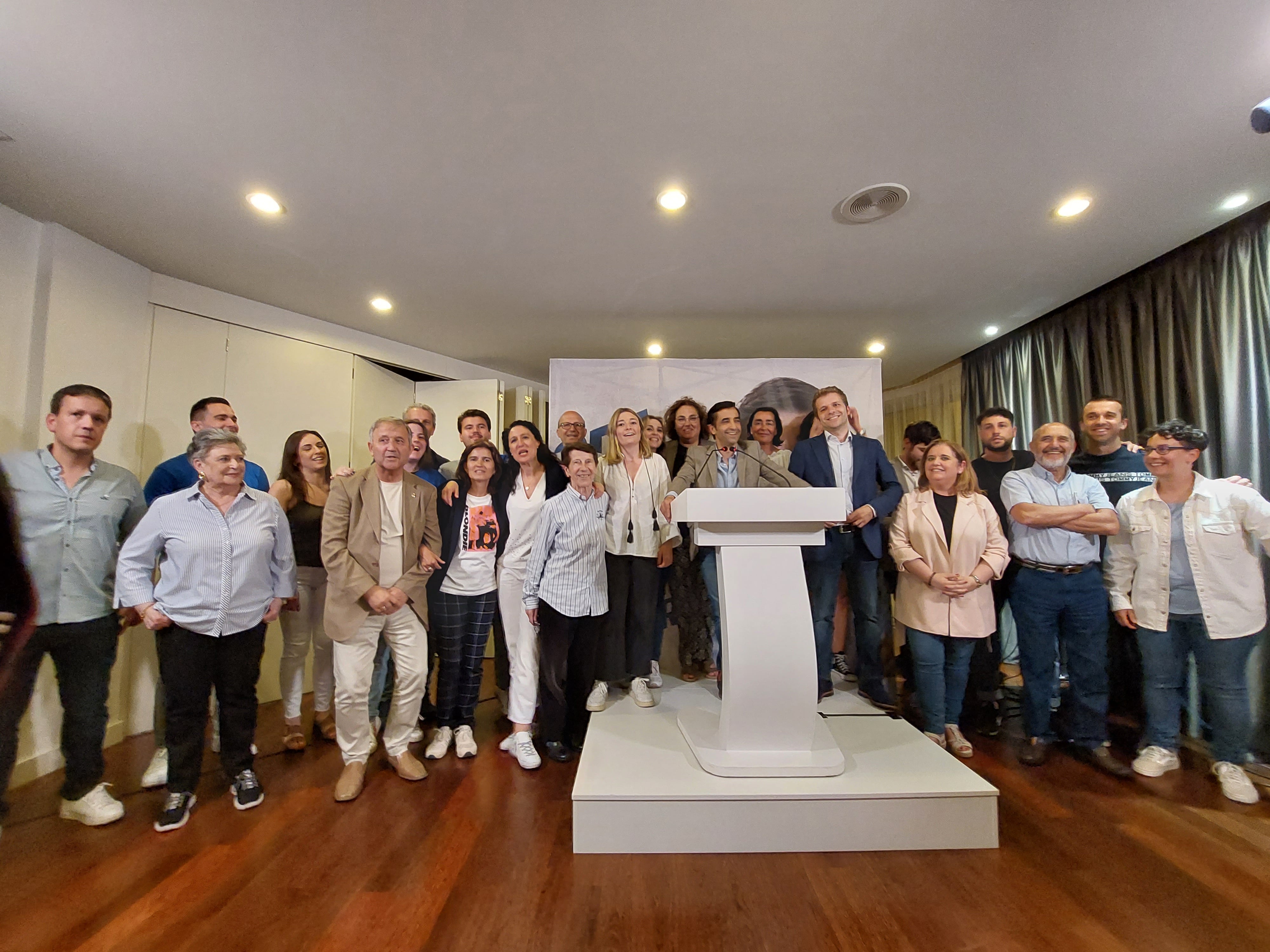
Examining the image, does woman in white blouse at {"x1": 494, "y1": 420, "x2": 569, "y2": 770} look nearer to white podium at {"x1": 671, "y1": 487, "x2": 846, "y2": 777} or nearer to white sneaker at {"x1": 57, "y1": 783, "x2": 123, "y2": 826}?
white podium at {"x1": 671, "y1": 487, "x2": 846, "y2": 777}

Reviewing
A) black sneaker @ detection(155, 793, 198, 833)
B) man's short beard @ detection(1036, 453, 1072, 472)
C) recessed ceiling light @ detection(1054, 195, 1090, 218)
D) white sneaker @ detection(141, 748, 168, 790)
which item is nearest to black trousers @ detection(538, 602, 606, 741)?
black sneaker @ detection(155, 793, 198, 833)

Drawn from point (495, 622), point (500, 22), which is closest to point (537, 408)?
point (495, 622)

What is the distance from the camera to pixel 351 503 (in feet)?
7.16

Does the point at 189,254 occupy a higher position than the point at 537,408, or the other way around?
the point at 189,254

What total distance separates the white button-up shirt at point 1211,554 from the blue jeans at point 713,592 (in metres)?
1.80

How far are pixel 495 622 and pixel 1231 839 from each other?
291 centimetres

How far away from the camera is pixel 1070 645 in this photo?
2.38 meters

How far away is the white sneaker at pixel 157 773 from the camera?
2.18 m

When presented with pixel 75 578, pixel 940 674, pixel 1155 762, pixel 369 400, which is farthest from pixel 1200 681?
pixel 369 400

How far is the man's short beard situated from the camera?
2.39 meters

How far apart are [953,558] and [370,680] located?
2549 millimetres

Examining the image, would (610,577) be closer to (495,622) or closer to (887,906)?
(495,622)

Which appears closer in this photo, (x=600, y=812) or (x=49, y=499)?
(x=600, y=812)

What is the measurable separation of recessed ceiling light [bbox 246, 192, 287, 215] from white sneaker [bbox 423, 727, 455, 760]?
99.2 inches
